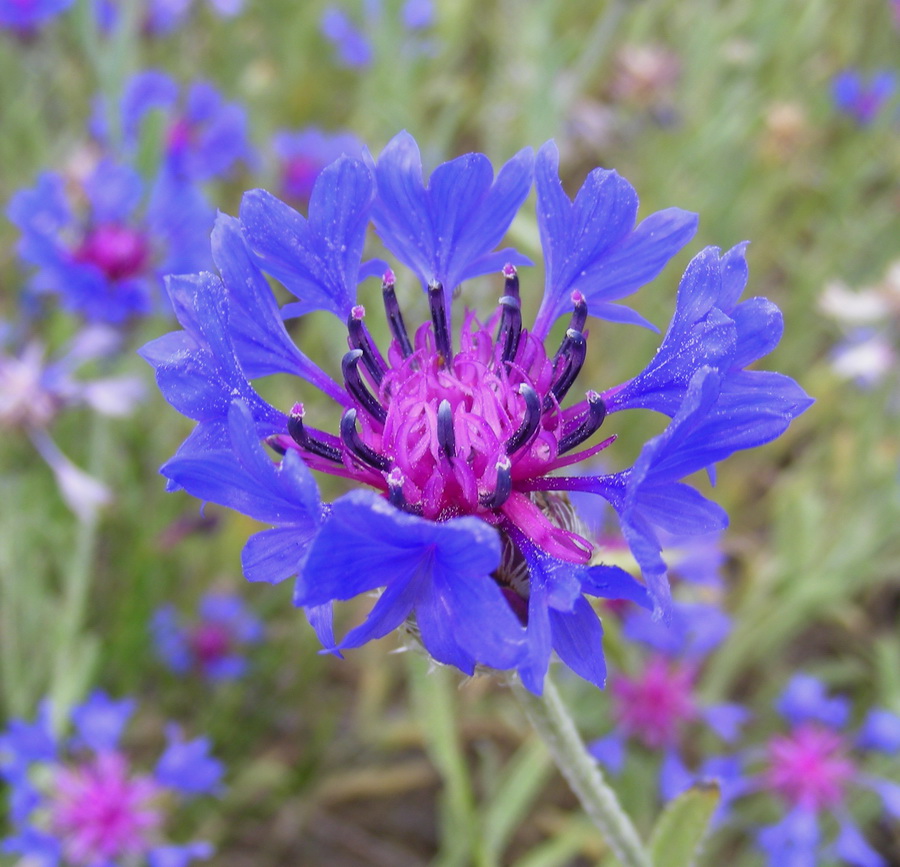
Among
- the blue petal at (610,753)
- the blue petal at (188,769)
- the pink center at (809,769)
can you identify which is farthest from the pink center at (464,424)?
the pink center at (809,769)

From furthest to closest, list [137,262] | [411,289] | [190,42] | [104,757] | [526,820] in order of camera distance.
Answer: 1. [190,42]
2. [526,820]
3. [137,262]
4. [104,757]
5. [411,289]

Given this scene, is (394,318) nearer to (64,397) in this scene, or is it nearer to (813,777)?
(64,397)

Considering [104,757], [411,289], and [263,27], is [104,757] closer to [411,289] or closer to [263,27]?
[411,289]

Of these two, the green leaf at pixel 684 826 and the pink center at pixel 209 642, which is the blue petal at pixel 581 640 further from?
the pink center at pixel 209 642

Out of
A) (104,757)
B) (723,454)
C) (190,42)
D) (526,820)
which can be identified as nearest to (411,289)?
(723,454)

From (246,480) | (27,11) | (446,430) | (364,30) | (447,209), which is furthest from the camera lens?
(364,30)

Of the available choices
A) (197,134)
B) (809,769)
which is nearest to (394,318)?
(809,769)
